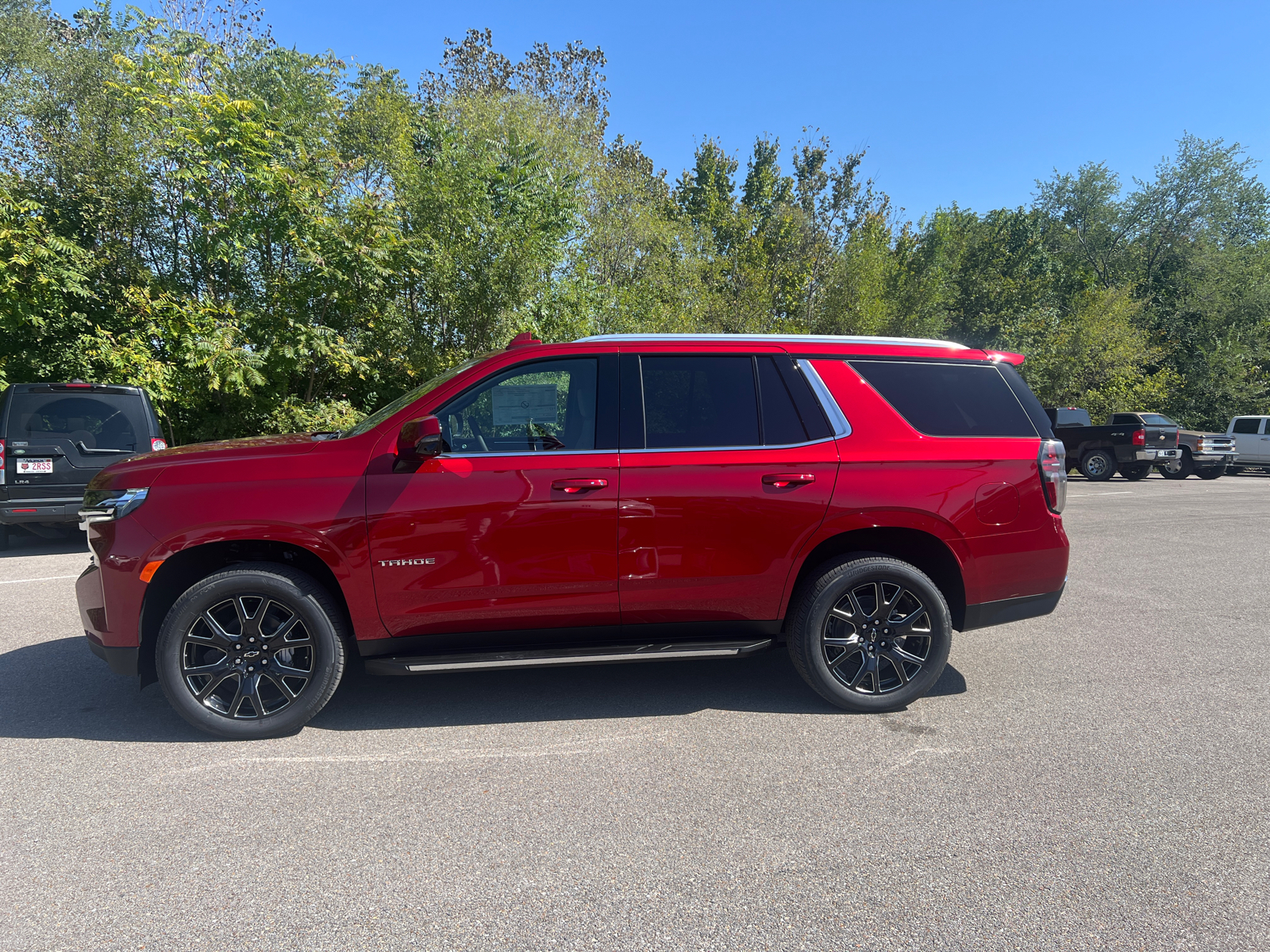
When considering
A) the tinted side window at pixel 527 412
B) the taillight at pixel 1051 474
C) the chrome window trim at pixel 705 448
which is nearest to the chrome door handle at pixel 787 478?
the chrome window trim at pixel 705 448

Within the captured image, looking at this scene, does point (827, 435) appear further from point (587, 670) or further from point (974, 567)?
point (587, 670)

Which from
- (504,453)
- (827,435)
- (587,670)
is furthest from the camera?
(587,670)

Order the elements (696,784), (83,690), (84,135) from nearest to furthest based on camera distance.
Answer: (696,784), (83,690), (84,135)

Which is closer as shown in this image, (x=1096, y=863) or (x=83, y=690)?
(x=1096, y=863)

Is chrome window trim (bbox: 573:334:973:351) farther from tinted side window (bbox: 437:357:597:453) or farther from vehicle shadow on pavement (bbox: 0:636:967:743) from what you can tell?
vehicle shadow on pavement (bbox: 0:636:967:743)

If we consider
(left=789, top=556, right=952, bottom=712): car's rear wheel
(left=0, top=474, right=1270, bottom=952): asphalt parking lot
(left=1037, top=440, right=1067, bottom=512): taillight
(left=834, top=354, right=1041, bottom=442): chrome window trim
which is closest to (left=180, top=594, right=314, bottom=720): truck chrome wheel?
(left=0, top=474, right=1270, bottom=952): asphalt parking lot

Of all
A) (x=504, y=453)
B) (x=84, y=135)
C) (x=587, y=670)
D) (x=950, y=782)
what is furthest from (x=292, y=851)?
(x=84, y=135)

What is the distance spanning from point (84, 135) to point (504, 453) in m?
14.5

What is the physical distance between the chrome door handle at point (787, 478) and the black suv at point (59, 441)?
8082mm

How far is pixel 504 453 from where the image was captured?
3.93m

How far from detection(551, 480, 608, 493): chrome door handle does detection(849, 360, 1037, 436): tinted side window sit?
62.2 inches

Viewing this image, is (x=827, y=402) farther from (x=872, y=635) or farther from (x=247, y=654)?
(x=247, y=654)

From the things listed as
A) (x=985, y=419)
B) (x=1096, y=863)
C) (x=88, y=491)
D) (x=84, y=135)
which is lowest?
(x=1096, y=863)

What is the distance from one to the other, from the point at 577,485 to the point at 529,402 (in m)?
0.53
